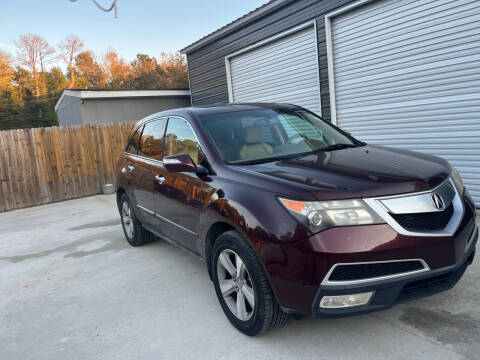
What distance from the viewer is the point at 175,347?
285 centimetres

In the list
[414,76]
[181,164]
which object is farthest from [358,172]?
[414,76]

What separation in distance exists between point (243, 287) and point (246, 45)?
837cm

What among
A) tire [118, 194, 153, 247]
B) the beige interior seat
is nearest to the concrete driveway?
tire [118, 194, 153, 247]

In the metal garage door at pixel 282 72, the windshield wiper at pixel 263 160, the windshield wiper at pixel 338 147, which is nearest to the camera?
the windshield wiper at pixel 263 160

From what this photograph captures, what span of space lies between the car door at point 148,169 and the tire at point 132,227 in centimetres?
32

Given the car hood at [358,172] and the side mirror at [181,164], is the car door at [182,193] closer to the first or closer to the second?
the side mirror at [181,164]

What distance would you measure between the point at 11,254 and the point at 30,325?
272 cm

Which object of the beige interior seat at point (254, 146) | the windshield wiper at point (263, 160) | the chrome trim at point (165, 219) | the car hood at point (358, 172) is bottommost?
the chrome trim at point (165, 219)

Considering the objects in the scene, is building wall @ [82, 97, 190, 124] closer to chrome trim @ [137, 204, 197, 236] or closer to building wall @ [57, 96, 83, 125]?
building wall @ [57, 96, 83, 125]

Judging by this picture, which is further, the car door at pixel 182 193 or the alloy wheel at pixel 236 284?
the car door at pixel 182 193

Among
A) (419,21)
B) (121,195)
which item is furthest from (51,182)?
(419,21)

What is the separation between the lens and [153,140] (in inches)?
176

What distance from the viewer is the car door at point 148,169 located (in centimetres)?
422

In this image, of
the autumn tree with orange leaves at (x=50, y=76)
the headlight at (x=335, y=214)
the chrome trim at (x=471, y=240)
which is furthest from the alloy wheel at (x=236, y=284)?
the autumn tree with orange leaves at (x=50, y=76)
